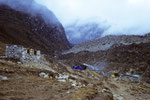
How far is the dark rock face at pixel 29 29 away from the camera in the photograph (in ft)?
127

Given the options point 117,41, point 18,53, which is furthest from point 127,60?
point 18,53

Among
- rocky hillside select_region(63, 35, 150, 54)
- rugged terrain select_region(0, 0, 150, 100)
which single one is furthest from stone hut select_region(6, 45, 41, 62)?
rocky hillside select_region(63, 35, 150, 54)

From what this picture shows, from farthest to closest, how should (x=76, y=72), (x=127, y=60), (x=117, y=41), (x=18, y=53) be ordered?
(x=117, y=41) → (x=127, y=60) → (x=76, y=72) → (x=18, y=53)

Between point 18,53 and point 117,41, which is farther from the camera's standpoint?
point 117,41

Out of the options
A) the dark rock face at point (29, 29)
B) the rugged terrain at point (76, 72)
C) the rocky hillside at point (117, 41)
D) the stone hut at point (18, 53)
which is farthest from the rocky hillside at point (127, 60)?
the dark rock face at point (29, 29)

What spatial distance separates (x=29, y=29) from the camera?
52.3 m

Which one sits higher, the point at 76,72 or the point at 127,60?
the point at 127,60

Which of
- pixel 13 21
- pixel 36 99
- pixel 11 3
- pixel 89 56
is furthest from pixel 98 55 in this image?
pixel 11 3

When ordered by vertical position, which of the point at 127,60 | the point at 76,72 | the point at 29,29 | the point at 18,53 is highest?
the point at 29,29

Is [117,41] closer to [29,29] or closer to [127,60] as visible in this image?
[127,60]

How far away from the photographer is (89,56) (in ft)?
121

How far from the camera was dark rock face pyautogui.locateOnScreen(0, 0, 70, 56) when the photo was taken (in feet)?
127

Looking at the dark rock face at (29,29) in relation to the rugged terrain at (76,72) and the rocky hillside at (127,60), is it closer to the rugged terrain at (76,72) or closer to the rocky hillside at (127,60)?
the rugged terrain at (76,72)

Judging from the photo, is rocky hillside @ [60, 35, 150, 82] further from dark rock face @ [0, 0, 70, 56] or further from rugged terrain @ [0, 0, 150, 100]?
dark rock face @ [0, 0, 70, 56]
